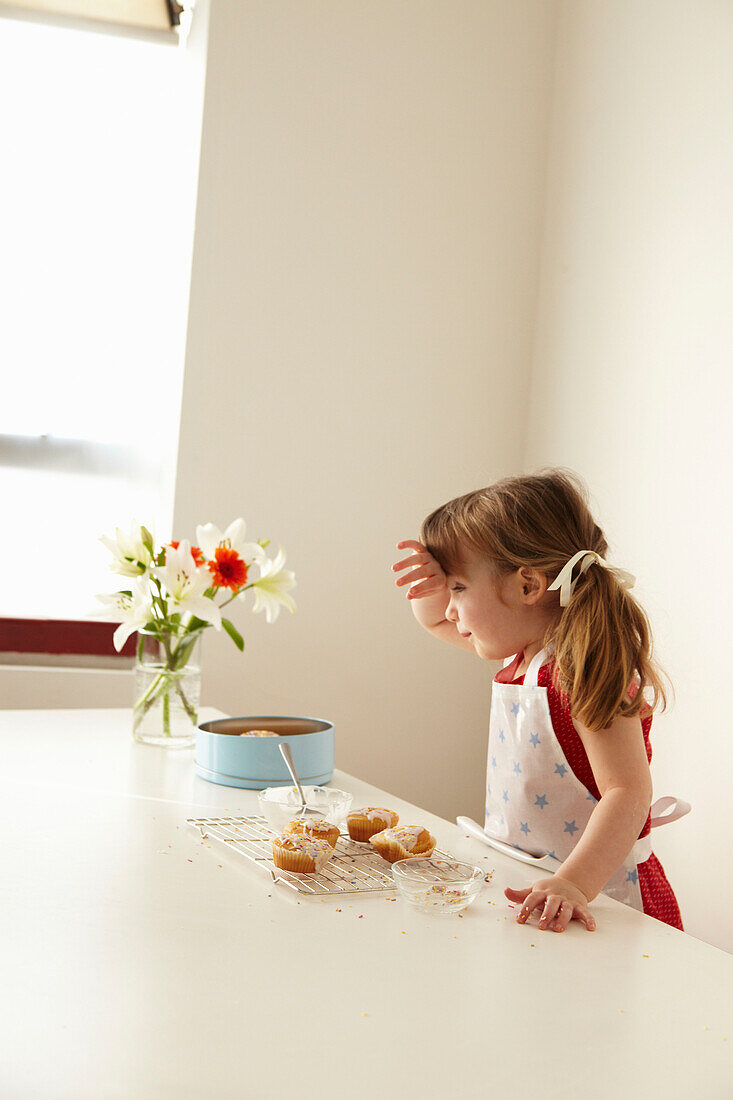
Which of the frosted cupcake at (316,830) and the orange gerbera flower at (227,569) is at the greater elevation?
the orange gerbera flower at (227,569)

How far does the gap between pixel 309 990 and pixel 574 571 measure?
64 cm

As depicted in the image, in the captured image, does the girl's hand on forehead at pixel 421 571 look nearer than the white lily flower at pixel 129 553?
Yes

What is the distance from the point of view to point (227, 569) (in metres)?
1.52

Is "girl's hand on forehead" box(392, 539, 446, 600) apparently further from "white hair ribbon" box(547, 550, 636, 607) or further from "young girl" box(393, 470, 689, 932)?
"white hair ribbon" box(547, 550, 636, 607)

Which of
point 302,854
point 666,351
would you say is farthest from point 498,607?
point 666,351

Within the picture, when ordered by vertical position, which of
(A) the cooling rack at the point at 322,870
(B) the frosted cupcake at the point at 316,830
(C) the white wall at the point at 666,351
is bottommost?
(A) the cooling rack at the point at 322,870

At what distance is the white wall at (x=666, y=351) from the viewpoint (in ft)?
6.07

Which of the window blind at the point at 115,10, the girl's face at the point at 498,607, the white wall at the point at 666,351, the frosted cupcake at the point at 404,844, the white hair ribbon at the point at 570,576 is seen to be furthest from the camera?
the window blind at the point at 115,10

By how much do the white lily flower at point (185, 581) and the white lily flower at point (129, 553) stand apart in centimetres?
6

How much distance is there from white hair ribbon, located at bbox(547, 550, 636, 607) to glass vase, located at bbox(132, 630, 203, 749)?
0.62m

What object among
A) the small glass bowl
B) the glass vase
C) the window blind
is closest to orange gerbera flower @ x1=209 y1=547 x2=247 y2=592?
the glass vase

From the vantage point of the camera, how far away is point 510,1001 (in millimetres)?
748

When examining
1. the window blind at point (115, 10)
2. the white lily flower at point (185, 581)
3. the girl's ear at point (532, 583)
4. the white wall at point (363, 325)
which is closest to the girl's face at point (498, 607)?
the girl's ear at point (532, 583)

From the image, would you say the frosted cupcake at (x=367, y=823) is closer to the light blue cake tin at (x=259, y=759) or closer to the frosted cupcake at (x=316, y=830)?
the frosted cupcake at (x=316, y=830)
